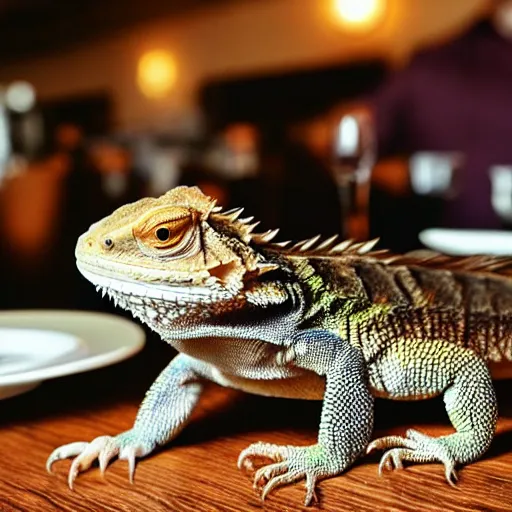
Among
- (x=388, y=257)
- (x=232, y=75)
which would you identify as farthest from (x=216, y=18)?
(x=388, y=257)

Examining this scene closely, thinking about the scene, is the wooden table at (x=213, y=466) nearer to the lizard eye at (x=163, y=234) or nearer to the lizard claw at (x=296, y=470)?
the lizard claw at (x=296, y=470)

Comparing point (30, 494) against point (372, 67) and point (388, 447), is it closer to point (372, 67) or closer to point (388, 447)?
point (388, 447)

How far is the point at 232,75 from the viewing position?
22.1 feet

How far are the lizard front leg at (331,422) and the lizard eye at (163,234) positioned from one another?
0.47 ft

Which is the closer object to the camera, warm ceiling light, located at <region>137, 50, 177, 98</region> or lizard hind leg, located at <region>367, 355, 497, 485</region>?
lizard hind leg, located at <region>367, 355, 497, 485</region>

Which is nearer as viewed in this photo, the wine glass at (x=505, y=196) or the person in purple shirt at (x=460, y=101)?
the wine glass at (x=505, y=196)

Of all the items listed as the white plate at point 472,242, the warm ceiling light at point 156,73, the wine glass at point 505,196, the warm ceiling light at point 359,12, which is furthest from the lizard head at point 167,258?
the warm ceiling light at point 156,73

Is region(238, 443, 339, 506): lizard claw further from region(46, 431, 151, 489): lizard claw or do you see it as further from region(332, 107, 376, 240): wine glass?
region(332, 107, 376, 240): wine glass

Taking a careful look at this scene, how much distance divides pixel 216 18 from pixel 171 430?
21.1 feet

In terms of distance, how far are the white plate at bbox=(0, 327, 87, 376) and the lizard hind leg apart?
0.34 metres

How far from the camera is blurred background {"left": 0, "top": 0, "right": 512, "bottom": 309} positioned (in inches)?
51.6

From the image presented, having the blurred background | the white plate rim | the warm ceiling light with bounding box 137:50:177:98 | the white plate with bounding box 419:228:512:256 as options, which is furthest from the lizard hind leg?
the warm ceiling light with bounding box 137:50:177:98

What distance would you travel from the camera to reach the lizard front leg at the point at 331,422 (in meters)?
0.60

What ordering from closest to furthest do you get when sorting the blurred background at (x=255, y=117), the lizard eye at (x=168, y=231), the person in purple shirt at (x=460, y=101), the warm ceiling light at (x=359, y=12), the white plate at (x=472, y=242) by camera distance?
the lizard eye at (x=168, y=231) < the white plate at (x=472, y=242) < the blurred background at (x=255, y=117) < the person in purple shirt at (x=460, y=101) < the warm ceiling light at (x=359, y=12)
